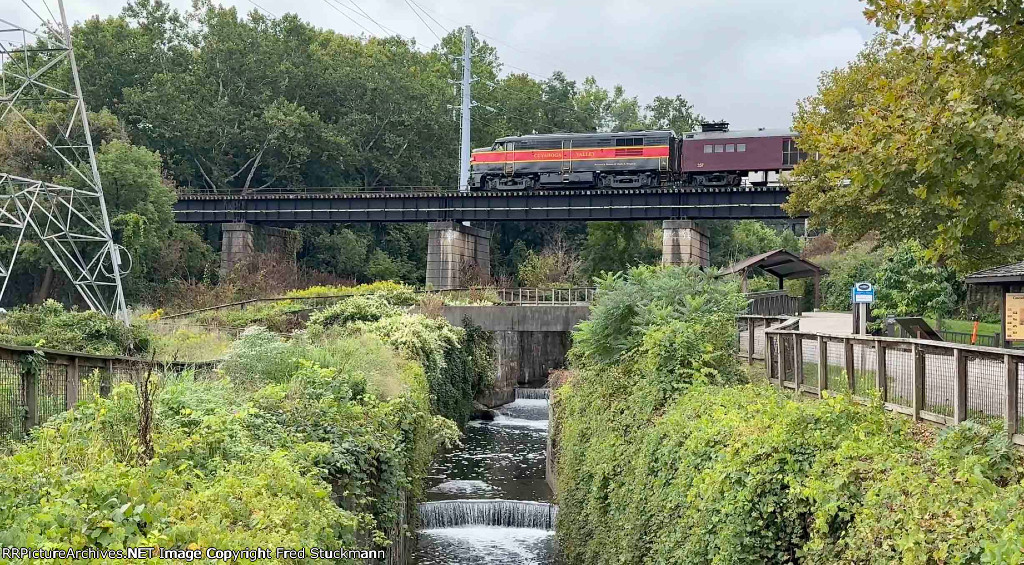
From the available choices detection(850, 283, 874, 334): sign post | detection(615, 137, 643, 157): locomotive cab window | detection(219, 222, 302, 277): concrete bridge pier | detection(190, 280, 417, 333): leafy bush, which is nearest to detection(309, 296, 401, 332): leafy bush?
detection(190, 280, 417, 333): leafy bush

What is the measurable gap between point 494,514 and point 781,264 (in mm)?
17415

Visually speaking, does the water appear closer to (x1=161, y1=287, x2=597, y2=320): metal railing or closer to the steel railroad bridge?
(x1=161, y1=287, x2=597, y2=320): metal railing

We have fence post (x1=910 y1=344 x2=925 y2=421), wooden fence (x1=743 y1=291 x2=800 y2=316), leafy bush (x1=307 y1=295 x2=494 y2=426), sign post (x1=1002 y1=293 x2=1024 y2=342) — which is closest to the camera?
fence post (x1=910 y1=344 x2=925 y2=421)

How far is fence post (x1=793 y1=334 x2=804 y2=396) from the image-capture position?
15931mm

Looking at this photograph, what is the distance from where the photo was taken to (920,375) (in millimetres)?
12117

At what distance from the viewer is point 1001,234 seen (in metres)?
19.1

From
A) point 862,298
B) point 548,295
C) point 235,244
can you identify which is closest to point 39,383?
point 862,298

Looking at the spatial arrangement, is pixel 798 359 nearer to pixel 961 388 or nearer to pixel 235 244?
pixel 961 388

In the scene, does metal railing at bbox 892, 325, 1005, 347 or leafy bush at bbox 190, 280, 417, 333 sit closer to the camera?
metal railing at bbox 892, 325, 1005, 347

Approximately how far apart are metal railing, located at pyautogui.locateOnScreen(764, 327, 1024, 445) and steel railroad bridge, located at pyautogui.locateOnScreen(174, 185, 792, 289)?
3766 centimetres

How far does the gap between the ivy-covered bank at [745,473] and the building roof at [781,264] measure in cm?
1339

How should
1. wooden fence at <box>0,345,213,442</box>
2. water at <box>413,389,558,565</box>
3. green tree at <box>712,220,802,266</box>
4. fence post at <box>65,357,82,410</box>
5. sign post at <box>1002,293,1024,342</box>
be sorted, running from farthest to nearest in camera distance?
1. green tree at <box>712,220,802,266</box>
2. water at <box>413,389,558,565</box>
3. sign post at <box>1002,293,1024,342</box>
4. fence post at <box>65,357,82,410</box>
5. wooden fence at <box>0,345,213,442</box>

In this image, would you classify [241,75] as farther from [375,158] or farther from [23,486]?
[23,486]

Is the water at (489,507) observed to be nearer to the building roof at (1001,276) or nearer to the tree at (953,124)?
the tree at (953,124)
